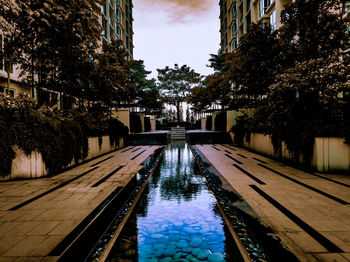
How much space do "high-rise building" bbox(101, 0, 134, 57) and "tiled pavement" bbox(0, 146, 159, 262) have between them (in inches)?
980

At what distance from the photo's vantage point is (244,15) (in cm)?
2789

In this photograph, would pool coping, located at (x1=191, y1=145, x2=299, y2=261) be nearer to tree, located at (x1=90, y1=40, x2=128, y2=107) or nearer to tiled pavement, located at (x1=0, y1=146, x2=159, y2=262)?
tiled pavement, located at (x1=0, y1=146, x2=159, y2=262)

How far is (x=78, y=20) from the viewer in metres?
9.02

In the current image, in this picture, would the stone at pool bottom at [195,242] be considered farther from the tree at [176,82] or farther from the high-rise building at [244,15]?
the tree at [176,82]

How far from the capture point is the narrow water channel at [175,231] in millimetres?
2633

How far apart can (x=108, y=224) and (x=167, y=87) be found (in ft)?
125

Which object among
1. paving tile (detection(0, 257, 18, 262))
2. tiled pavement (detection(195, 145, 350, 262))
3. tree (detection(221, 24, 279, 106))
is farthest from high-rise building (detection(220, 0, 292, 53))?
paving tile (detection(0, 257, 18, 262))

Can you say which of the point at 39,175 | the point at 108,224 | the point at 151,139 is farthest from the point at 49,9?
the point at 151,139

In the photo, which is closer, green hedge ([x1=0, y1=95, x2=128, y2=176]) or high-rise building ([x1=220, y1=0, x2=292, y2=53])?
green hedge ([x1=0, y1=95, x2=128, y2=176])

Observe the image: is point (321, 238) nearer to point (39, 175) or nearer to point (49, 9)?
point (39, 175)

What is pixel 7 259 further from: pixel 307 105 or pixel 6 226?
pixel 307 105

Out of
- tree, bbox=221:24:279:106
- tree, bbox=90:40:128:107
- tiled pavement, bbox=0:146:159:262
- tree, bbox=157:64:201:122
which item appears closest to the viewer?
tiled pavement, bbox=0:146:159:262

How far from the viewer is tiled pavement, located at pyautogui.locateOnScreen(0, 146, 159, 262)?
2.77m

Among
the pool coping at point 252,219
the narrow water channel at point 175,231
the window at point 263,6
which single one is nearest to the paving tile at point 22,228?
the narrow water channel at point 175,231
